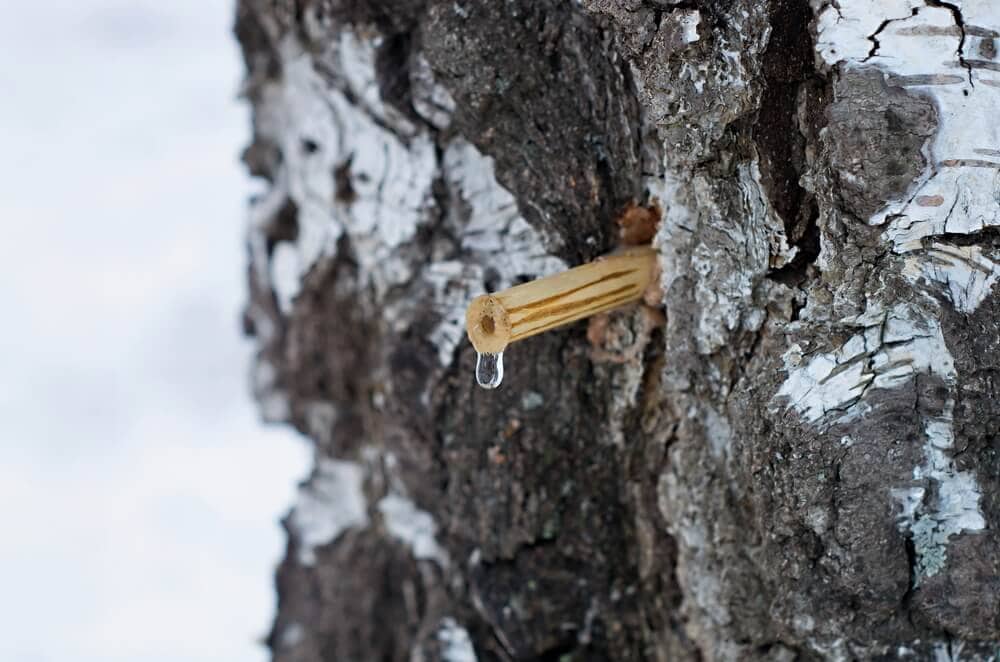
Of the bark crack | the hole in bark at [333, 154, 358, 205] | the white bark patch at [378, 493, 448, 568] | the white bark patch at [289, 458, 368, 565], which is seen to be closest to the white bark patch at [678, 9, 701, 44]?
the bark crack

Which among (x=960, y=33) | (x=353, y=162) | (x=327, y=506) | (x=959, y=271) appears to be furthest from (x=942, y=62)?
(x=327, y=506)

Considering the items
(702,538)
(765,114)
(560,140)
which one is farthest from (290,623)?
(765,114)

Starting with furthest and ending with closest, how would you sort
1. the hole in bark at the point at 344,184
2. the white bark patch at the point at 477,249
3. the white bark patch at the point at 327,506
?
the white bark patch at the point at 327,506
the hole in bark at the point at 344,184
the white bark patch at the point at 477,249

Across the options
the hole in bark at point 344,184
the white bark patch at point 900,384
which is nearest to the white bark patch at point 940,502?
the white bark patch at point 900,384

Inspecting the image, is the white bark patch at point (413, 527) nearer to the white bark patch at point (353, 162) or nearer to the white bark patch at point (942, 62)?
the white bark patch at point (353, 162)

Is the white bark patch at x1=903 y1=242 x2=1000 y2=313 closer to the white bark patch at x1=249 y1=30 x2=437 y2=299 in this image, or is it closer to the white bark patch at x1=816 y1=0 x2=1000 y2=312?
the white bark patch at x1=816 y1=0 x2=1000 y2=312

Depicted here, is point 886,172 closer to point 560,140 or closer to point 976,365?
point 976,365

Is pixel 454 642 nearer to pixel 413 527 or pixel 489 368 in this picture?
pixel 413 527
